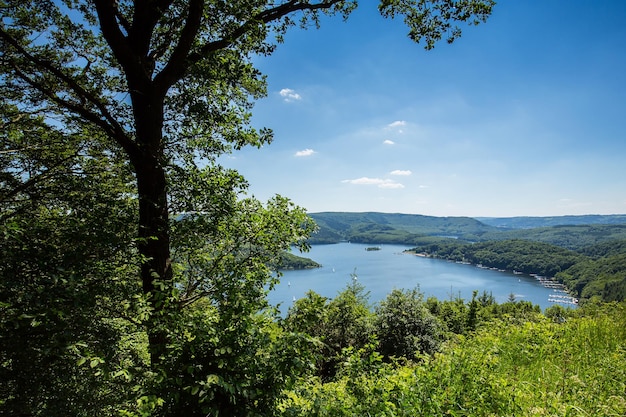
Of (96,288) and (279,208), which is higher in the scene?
(279,208)

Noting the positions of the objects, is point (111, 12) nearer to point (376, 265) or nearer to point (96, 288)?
point (96, 288)

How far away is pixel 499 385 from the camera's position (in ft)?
11.9

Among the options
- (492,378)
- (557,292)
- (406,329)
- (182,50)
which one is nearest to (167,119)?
(182,50)

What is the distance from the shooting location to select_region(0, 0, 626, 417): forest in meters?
2.70

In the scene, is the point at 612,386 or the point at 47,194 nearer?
the point at 612,386

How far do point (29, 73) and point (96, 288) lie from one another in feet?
13.6

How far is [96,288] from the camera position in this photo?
296 centimetres

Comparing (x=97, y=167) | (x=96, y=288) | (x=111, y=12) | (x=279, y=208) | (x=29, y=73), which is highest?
(x=111, y=12)

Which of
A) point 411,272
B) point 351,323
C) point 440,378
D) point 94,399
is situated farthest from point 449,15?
point 411,272

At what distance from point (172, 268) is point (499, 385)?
15.5ft

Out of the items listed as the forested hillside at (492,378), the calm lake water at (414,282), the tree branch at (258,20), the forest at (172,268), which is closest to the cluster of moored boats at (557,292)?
the calm lake water at (414,282)

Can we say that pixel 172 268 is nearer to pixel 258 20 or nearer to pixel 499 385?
pixel 258 20

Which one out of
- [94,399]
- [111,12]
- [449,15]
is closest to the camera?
[94,399]

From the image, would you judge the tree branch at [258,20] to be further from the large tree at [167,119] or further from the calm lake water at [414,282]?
the calm lake water at [414,282]
